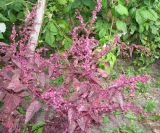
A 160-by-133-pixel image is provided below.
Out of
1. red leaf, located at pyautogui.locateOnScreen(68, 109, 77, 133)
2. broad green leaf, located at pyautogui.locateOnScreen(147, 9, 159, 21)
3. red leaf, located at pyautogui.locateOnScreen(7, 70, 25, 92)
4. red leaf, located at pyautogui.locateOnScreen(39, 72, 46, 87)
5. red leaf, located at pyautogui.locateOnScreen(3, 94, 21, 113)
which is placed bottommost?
red leaf, located at pyautogui.locateOnScreen(68, 109, 77, 133)

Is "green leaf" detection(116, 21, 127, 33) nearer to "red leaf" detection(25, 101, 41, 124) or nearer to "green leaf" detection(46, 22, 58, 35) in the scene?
"green leaf" detection(46, 22, 58, 35)

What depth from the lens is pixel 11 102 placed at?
2.02 m

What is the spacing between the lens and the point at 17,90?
1957 mm

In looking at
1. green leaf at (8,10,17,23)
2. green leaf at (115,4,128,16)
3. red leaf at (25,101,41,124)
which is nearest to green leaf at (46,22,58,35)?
green leaf at (8,10,17,23)

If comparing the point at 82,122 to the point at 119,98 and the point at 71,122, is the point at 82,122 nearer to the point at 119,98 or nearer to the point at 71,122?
the point at 71,122

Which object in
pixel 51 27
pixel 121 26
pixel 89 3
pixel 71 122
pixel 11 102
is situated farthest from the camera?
pixel 121 26

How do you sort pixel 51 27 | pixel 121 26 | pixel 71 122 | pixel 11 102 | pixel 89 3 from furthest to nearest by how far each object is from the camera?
1. pixel 121 26
2. pixel 89 3
3. pixel 51 27
4. pixel 11 102
5. pixel 71 122

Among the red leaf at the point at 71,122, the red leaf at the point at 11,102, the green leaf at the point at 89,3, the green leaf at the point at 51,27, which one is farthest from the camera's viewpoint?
the green leaf at the point at 89,3

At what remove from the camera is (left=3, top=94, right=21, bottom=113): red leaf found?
79.3 inches

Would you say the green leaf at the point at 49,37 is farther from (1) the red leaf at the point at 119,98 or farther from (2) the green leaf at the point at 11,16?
(1) the red leaf at the point at 119,98

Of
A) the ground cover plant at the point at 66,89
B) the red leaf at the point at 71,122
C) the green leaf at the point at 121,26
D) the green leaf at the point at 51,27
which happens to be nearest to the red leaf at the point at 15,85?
the ground cover plant at the point at 66,89

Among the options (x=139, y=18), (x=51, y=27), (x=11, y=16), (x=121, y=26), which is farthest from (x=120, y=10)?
(x=11, y=16)

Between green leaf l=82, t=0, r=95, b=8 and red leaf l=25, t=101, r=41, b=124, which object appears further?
green leaf l=82, t=0, r=95, b=8

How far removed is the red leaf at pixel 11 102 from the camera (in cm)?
201
